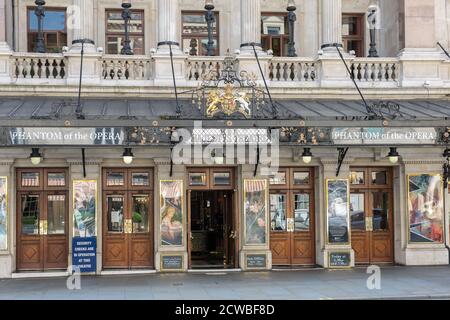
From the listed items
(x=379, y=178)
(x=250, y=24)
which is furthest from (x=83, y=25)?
(x=379, y=178)

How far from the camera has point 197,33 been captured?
23375mm

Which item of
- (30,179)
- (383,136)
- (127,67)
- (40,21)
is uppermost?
(40,21)

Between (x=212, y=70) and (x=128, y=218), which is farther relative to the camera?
(x=212, y=70)

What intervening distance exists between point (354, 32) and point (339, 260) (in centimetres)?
869

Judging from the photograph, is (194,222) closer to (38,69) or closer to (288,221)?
(288,221)

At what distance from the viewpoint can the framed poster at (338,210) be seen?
21328 millimetres

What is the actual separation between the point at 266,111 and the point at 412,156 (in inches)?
218

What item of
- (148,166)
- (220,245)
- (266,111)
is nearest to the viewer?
(266,111)

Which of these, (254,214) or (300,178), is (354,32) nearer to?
(300,178)

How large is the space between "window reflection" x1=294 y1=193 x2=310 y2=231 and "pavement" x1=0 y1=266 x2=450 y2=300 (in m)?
1.79

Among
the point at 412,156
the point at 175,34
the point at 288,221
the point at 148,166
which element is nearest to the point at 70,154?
the point at 148,166

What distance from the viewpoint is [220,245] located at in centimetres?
2394

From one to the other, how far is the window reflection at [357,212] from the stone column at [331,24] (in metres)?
5.12

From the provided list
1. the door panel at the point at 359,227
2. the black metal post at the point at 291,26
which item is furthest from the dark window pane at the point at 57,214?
the door panel at the point at 359,227
